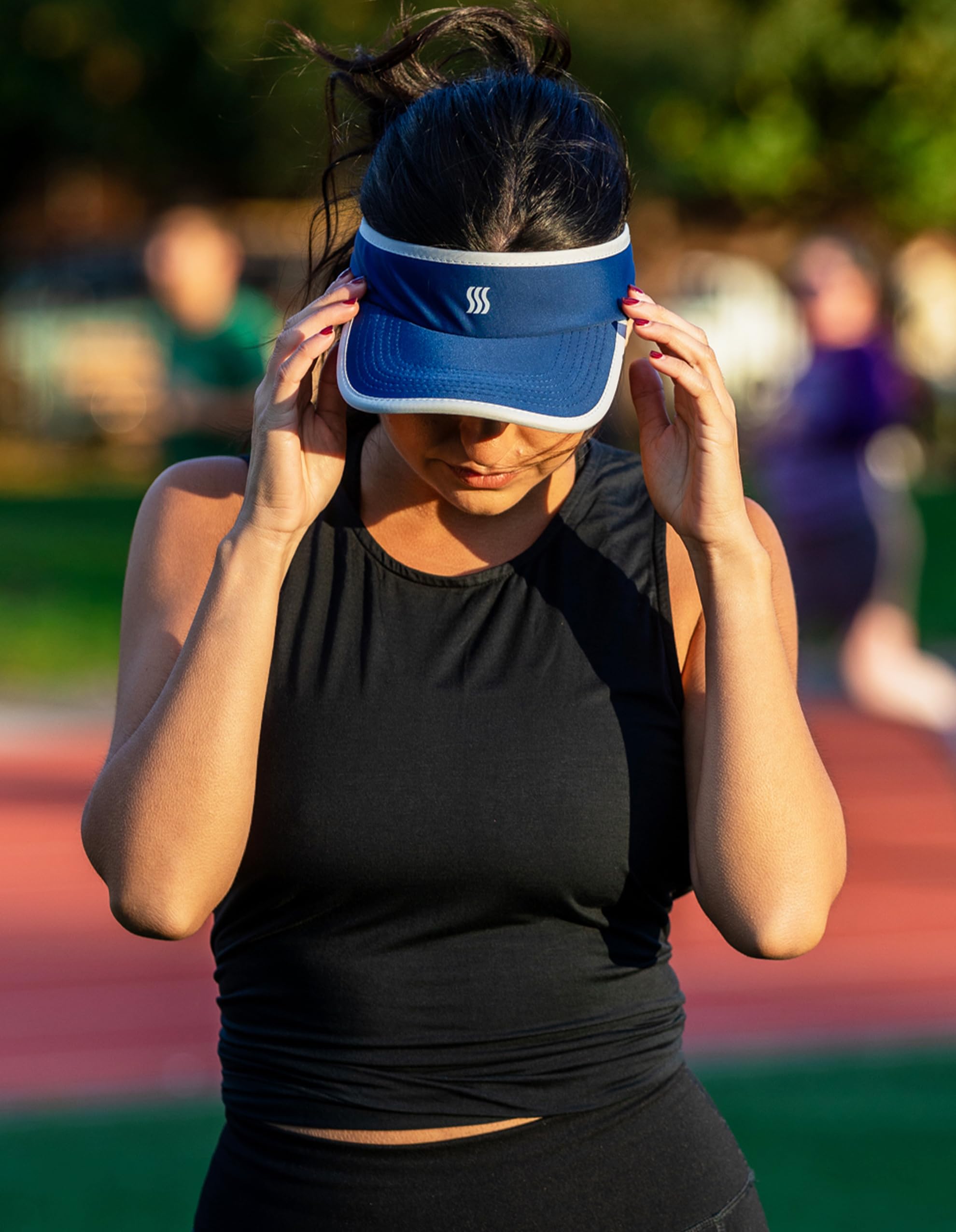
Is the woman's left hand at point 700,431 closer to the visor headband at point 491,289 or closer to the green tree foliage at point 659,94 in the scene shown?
the visor headband at point 491,289

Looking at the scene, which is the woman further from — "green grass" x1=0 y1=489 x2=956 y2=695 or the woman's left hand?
"green grass" x1=0 y1=489 x2=956 y2=695

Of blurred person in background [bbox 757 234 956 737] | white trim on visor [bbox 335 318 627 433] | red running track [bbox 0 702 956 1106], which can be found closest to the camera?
white trim on visor [bbox 335 318 627 433]

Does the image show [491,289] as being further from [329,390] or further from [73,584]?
[73,584]

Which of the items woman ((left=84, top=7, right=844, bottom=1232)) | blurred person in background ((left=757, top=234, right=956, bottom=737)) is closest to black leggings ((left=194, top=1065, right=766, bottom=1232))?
woman ((left=84, top=7, right=844, bottom=1232))

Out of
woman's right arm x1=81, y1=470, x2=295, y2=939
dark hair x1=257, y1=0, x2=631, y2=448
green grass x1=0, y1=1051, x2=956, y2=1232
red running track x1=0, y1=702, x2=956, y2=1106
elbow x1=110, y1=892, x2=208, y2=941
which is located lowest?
red running track x1=0, y1=702, x2=956, y2=1106

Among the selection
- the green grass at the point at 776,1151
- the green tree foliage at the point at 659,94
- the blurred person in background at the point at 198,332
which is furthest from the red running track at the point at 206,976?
the green tree foliage at the point at 659,94

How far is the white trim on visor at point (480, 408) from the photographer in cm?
196

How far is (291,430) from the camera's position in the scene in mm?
2100

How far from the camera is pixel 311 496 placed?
213 centimetres

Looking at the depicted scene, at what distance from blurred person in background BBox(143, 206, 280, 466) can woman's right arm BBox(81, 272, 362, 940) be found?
4.60m

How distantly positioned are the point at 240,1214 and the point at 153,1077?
3.18 meters

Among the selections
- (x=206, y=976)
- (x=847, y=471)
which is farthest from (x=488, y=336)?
(x=847, y=471)

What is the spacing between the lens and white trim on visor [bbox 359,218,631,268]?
203 centimetres

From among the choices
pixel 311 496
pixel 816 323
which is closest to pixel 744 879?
pixel 311 496
